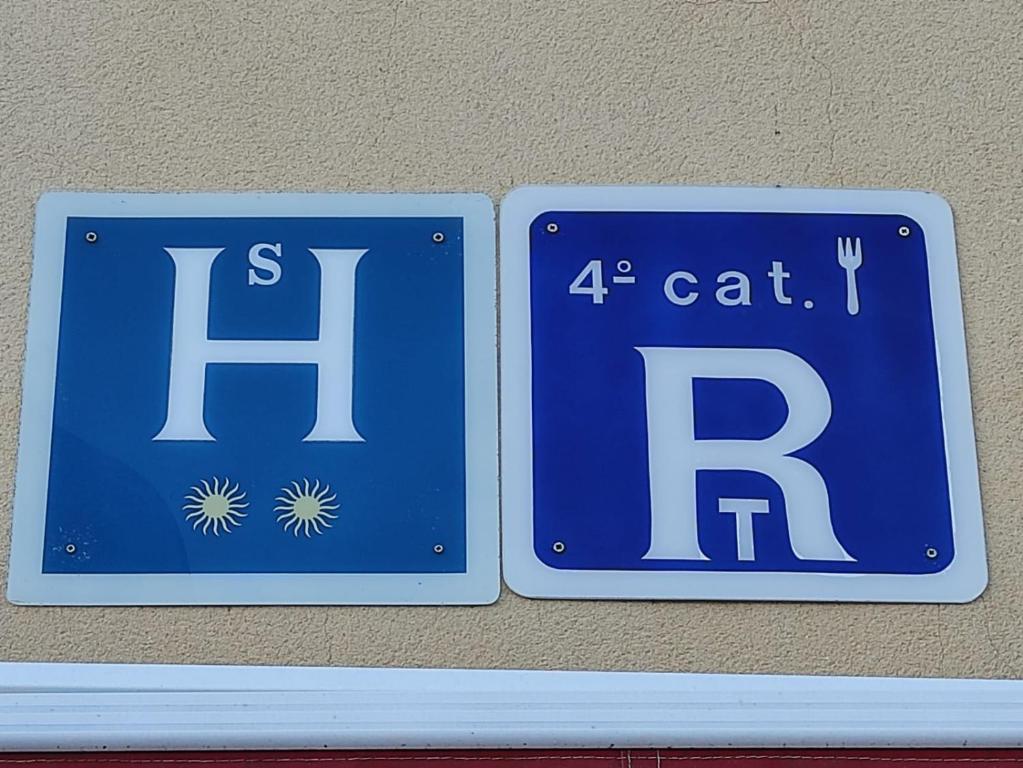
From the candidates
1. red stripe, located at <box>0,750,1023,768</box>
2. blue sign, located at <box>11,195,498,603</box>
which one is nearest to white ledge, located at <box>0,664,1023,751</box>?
red stripe, located at <box>0,750,1023,768</box>

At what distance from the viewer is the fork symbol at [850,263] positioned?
86.7 inches

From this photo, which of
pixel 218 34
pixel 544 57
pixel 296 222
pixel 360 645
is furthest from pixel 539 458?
pixel 218 34

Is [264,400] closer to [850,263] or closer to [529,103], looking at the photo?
[529,103]

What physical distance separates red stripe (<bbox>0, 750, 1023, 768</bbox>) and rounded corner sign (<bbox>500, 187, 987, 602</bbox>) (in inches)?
10.9

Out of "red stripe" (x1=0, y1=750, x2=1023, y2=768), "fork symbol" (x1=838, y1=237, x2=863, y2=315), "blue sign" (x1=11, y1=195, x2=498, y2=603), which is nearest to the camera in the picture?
"red stripe" (x1=0, y1=750, x2=1023, y2=768)

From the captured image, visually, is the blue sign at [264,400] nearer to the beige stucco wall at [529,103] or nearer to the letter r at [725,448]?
the beige stucco wall at [529,103]

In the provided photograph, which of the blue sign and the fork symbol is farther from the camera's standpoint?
the fork symbol

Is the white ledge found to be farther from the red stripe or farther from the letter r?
the letter r

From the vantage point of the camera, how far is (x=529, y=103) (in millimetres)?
2322

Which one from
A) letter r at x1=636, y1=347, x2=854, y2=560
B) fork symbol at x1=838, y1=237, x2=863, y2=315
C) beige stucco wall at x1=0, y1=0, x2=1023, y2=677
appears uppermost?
beige stucco wall at x1=0, y1=0, x2=1023, y2=677

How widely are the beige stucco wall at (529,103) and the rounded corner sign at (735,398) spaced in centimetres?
7

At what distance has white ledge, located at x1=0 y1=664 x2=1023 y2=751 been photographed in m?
1.84

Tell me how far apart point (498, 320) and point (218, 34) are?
0.72m

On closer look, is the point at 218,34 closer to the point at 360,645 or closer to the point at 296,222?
the point at 296,222
